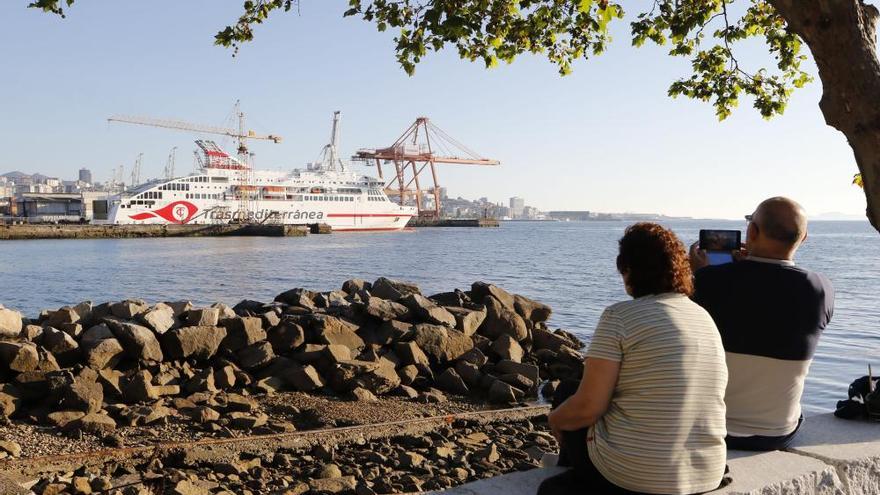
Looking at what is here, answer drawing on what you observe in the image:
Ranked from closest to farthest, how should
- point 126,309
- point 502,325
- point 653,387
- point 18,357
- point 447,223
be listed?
point 653,387
point 18,357
point 126,309
point 502,325
point 447,223

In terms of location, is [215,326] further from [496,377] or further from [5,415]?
[496,377]

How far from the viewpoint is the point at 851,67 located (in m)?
2.70

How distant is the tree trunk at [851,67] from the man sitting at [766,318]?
0.43 m

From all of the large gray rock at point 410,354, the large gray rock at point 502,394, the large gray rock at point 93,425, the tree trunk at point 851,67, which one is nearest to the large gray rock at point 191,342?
the large gray rock at point 93,425

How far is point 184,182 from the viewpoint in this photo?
59.3 meters

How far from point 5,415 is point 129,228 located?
169 ft

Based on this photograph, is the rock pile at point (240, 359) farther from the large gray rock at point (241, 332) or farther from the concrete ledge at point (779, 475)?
the concrete ledge at point (779, 475)

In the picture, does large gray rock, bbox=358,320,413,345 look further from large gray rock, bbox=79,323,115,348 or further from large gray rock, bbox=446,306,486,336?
large gray rock, bbox=79,323,115,348

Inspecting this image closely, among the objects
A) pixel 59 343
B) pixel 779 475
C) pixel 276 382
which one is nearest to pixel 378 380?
pixel 276 382

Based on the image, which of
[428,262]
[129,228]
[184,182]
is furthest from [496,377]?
[184,182]

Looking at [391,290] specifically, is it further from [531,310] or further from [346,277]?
[346,277]

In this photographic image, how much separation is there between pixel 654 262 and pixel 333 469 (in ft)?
9.48

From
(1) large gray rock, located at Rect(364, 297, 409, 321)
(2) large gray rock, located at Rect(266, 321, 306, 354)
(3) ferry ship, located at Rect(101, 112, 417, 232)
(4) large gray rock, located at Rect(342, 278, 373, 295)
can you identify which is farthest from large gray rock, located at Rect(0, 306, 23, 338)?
(3) ferry ship, located at Rect(101, 112, 417, 232)

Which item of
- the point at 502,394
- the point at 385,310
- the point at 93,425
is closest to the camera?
the point at 93,425
